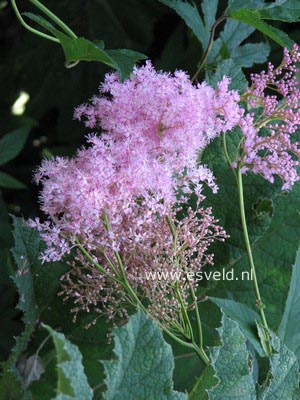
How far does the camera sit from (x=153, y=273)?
1.82 ft

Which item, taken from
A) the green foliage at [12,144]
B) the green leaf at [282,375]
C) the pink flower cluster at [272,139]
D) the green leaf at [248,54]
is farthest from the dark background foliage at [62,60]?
the green leaf at [282,375]

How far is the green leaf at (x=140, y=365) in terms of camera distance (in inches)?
16.7

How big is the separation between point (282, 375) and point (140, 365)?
0.14 m

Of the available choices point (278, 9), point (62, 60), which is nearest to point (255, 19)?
point (278, 9)

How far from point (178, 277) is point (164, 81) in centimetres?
18

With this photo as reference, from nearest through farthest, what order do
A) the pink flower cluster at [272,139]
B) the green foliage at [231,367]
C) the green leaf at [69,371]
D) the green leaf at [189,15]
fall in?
the green leaf at [69,371]
the green foliage at [231,367]
the pink flower cluster at [272,139]
the green leaf at [189,15]

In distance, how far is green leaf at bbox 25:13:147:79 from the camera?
0.56 metres

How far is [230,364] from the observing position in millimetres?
477

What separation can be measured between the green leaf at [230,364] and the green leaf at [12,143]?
0.71m

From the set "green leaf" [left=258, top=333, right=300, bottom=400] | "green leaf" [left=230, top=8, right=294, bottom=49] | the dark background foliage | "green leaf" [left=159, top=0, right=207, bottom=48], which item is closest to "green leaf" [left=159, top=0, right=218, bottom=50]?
"green leaf" [left=159, top=0, right=207, bottom=48]

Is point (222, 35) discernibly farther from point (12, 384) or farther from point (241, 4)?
point (12, 384)

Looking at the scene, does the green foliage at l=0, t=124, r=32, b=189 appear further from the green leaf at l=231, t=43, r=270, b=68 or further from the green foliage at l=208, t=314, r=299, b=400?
the green foliage at l=208, t=314, r=299, b=400

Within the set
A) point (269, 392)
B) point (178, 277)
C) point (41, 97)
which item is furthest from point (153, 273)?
point (41, 97)

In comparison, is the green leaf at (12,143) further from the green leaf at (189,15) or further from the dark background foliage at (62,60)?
the green leaf at (189,15)
